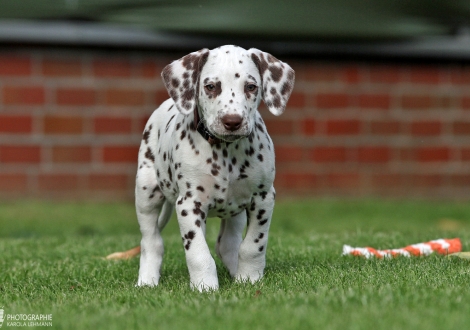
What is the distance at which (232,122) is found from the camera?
459cm

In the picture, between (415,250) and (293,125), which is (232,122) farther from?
(293,125)

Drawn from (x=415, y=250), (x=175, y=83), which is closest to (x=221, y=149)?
(x=175, y=83)

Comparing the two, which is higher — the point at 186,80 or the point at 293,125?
the point at 186,80

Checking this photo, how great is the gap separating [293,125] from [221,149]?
5399 mm

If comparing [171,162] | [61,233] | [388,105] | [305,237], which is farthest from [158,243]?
[388,105]

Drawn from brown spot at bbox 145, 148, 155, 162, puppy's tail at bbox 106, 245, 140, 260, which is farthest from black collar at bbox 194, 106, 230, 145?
puppy's tail at bbox 106, 245, 140, 260

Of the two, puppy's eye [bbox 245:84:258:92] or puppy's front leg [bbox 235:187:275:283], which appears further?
puppy's front leg [bbox 235:187:275:283]

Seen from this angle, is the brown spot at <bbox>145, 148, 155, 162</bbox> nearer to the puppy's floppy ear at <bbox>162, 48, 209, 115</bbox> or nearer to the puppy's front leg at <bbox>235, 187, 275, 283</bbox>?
the puppy's floppy ear at <bbox>162, 48, 209, 115</bbox>

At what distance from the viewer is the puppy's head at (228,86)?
466 cm

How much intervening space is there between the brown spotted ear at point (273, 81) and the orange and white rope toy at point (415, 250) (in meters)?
1.39

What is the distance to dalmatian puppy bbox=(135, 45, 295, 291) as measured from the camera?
15.7 ft

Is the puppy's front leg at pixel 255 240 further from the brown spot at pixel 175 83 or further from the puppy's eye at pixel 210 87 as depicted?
the brown spot at pixel 175 83

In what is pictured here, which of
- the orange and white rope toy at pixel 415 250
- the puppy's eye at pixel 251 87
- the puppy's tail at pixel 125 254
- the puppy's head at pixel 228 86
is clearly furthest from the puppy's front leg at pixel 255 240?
the puppy's tail at pixel 125 254

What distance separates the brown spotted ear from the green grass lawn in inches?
41.2
